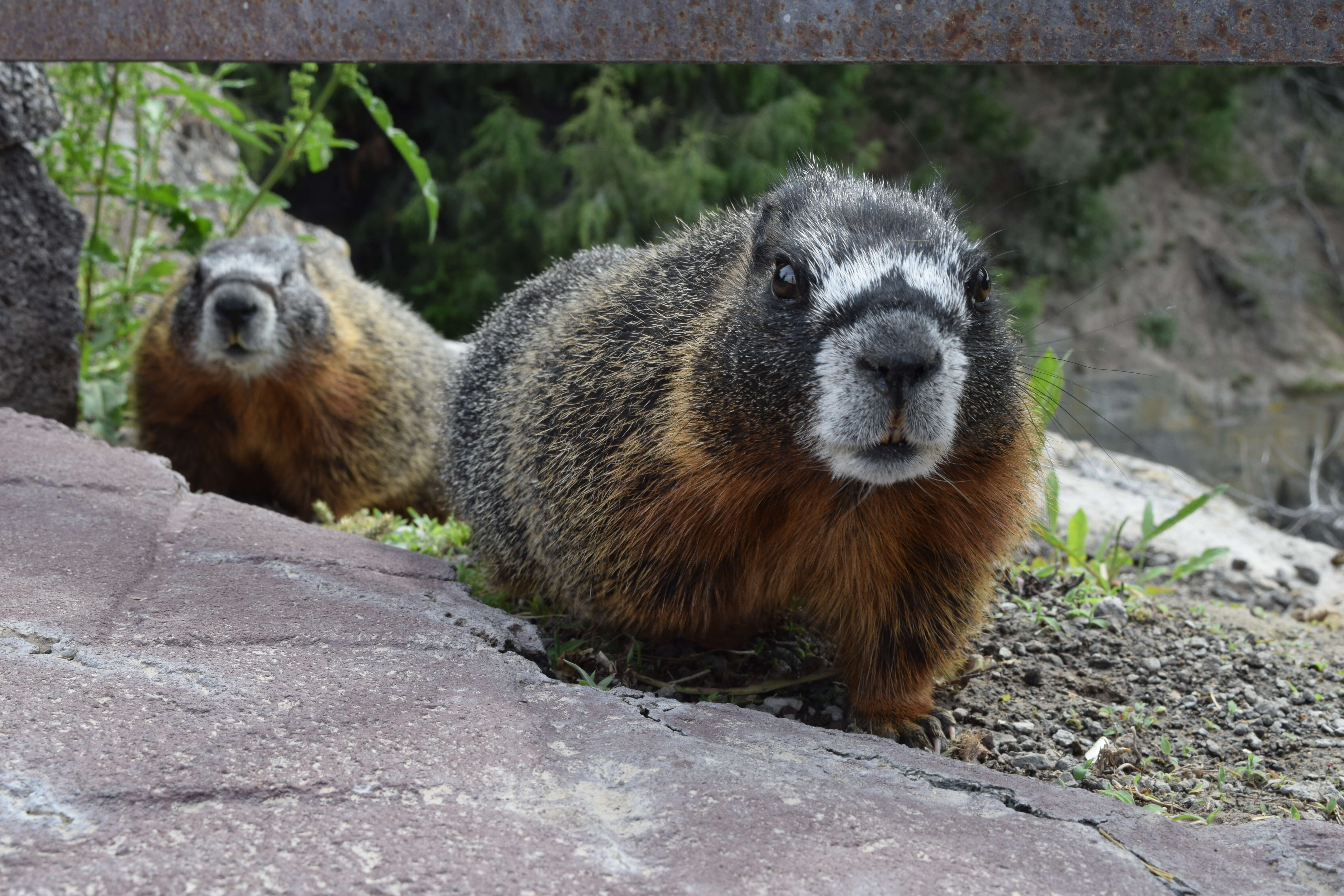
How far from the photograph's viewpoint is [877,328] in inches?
105

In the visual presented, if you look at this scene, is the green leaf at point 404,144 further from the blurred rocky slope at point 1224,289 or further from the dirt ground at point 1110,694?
the blurred rocky slope at point 1224,289

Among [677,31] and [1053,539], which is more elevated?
[677,31]

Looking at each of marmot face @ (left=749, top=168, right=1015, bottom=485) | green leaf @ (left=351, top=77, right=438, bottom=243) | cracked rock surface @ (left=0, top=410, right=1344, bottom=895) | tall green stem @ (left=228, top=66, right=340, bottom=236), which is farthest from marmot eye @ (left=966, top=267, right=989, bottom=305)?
tall green stem @ (left=228, top=66, right=340, bottom=236)

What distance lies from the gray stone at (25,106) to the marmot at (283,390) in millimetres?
1078

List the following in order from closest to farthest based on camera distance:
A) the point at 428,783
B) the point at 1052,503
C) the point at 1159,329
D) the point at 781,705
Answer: the point at 428,783 < the point at 781,705 < the point at 1052,503 < the point at 1159,329

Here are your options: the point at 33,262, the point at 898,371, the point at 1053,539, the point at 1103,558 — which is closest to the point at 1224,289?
the point at 1103,558

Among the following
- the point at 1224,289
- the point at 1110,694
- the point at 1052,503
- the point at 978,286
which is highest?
the point at 1224,289

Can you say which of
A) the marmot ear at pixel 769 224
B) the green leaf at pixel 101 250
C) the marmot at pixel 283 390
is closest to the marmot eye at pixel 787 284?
the marmot ear at pixel 769 224

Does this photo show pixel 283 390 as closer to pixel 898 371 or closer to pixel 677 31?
pixel 677 31

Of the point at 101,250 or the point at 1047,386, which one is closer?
the point at 1047,386

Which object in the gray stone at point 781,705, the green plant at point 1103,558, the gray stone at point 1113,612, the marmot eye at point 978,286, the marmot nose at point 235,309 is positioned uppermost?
the marmot eye at point 978,286

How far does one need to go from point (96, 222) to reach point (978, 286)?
480 cm

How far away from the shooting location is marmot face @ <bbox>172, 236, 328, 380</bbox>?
18.6ft

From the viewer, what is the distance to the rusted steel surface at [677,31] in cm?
258
